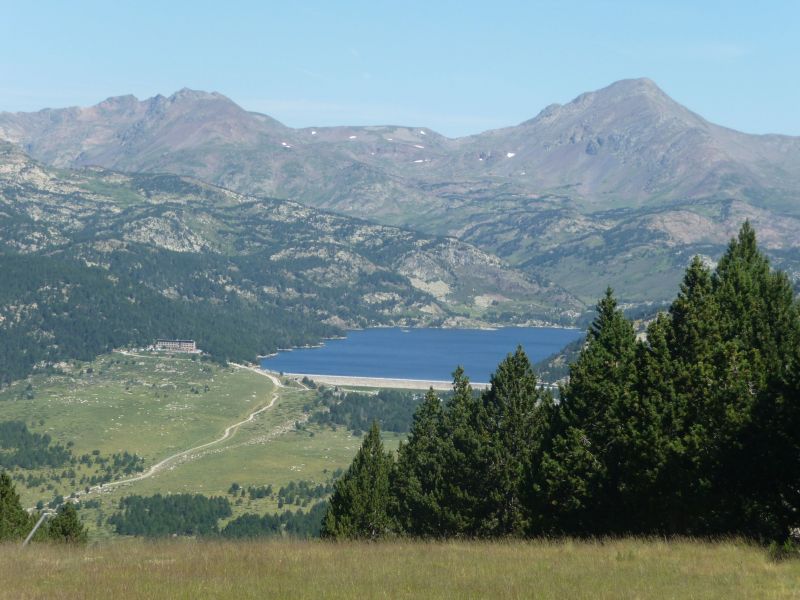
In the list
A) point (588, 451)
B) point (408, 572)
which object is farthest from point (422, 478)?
point (408, 572)

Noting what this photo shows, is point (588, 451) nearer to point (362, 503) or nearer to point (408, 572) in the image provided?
point (408, 572)

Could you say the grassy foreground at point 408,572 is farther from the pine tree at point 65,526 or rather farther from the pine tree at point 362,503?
the pine tree at point 65,526

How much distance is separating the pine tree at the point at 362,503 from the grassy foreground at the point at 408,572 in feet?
120

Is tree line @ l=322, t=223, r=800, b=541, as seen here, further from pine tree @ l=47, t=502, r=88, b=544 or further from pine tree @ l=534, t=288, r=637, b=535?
pine tree @ l=47, t=502, r=88, b=544

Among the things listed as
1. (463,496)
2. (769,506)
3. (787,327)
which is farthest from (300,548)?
(787,327)

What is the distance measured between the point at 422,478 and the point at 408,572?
48.2m

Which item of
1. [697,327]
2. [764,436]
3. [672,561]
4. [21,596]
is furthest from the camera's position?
[697,327]

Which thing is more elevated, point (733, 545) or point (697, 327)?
point (697, 327)

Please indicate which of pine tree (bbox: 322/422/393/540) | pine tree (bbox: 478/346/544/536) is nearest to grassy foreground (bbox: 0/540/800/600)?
pine tree (bbox: 478/346/544/536)

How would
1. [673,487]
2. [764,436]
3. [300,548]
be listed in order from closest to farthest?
[300,548]
[764,436]
[673,487]

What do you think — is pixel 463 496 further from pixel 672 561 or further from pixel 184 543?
pixel 672 561

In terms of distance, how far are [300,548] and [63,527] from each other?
48324mm

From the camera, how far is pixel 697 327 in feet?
165

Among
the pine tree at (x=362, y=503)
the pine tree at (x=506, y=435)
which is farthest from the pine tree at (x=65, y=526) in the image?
the pine tree at (x=506, y=435)
